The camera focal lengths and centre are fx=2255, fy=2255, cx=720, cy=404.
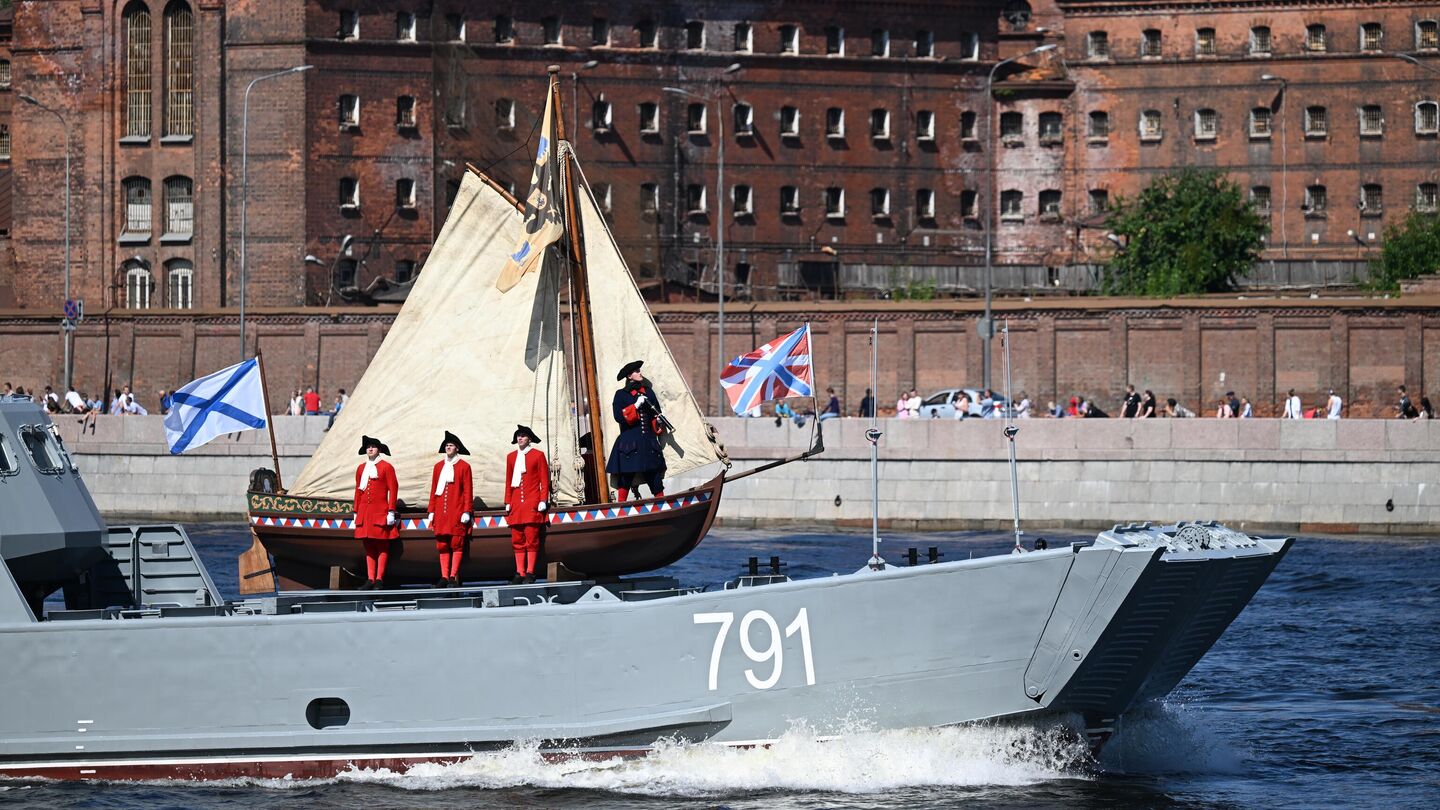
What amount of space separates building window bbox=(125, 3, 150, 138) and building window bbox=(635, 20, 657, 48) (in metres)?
17.6

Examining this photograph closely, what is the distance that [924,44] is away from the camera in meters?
88.8

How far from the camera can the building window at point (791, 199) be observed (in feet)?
284

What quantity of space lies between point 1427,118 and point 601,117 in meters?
32.5

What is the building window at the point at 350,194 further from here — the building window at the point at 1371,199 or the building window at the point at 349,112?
the building window at the point at 1371,199

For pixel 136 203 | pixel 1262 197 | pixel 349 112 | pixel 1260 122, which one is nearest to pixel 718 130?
pixel 349 112

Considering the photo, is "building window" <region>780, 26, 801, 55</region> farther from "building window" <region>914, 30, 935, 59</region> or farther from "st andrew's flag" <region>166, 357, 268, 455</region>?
"st andrew's flag" <region>166, 357, 268, 455</region>

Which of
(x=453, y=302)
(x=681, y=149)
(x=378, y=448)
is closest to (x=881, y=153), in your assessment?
(x=681, y=149)

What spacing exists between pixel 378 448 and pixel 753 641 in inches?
217

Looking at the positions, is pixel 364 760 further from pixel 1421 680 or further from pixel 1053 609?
pixel 1421 680

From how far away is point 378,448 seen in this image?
962 inches

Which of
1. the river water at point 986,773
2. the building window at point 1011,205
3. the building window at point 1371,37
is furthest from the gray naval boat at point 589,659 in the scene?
the building window at point 1371,37

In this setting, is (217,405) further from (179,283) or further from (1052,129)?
(1052,129)

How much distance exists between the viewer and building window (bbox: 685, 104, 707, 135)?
84312 mm

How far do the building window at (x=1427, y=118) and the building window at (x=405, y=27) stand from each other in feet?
128
